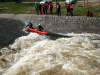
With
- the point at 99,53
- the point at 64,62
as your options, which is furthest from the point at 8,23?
the point at 99,53

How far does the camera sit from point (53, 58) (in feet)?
23.8

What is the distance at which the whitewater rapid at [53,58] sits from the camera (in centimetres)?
617

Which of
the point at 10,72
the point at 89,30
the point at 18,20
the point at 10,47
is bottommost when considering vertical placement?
the point at 10,72

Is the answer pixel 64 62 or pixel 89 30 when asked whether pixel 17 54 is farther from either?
pixel 89 30

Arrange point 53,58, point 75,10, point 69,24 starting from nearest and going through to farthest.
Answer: point 53,58, point 69,24, point 75,10

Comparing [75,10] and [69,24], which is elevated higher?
[75,10]

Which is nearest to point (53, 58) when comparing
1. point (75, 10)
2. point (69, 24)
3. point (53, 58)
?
point (53, 58)

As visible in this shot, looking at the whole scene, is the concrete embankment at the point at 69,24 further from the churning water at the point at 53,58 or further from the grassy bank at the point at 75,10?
the grassy bank at the point at 75,10

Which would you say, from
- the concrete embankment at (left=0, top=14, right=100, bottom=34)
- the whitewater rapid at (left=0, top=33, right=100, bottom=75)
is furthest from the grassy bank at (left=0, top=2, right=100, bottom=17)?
the whitewater rapid at (left=0, top=33, right=100, bottom=75)

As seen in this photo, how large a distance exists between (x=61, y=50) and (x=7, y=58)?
3874 millimetres

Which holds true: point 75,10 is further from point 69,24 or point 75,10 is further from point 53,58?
point 53,58

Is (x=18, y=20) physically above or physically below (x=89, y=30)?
above

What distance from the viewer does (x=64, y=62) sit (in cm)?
680

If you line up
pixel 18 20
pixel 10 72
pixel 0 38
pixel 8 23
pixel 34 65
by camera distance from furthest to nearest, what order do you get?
pixel 18 20 → pixel 8 23 → pixel 0 38 → pixel 34 65 → pixel 10 72
